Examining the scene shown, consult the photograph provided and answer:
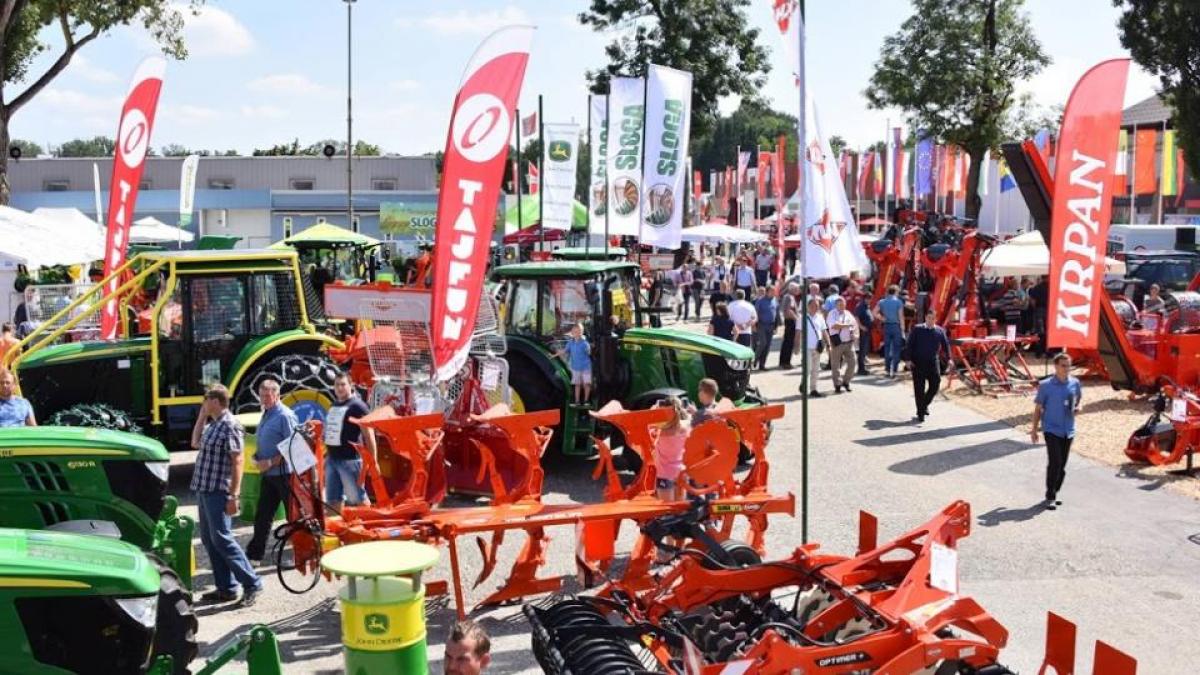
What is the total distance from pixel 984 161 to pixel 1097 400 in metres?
17.3

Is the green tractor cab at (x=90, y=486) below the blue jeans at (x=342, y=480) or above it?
above

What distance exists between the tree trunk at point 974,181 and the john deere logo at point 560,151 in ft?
41.3

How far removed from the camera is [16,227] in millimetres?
17688

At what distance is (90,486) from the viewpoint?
6.62m

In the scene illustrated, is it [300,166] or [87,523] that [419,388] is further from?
[300,166]

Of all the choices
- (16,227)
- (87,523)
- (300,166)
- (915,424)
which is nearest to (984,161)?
(915,424)

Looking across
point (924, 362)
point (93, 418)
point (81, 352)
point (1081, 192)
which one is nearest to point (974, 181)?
point (924, 362)

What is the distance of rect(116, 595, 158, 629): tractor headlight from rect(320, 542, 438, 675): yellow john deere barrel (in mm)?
856

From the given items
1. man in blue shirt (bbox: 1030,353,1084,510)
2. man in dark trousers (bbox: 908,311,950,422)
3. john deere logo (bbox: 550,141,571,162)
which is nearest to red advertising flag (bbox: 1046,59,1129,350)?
man in blue shirt (bbox: 1030,353,1084,510)

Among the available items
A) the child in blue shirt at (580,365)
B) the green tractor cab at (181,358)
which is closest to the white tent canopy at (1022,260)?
the child in blue shirt at (580,365)

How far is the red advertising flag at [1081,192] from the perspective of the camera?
10.2 metres

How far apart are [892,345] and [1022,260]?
425cm

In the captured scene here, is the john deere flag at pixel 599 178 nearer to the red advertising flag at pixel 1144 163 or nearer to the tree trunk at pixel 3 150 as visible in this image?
the tree trunk at pixel 3 150

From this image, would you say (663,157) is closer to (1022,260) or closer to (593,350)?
(593,350)
